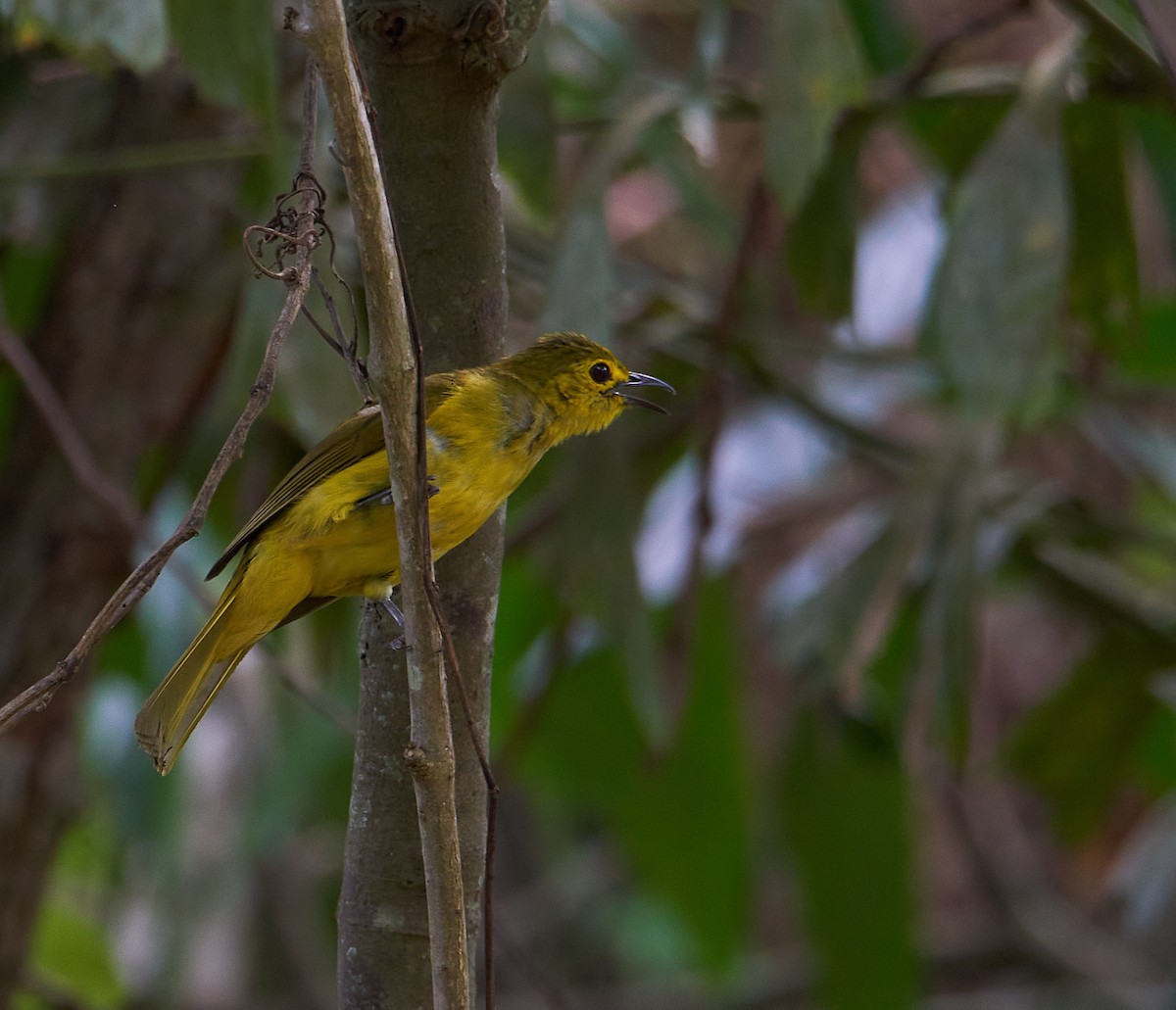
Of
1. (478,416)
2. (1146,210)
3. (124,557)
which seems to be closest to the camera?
(478,416)

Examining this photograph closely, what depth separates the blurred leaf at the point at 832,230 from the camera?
4.27m

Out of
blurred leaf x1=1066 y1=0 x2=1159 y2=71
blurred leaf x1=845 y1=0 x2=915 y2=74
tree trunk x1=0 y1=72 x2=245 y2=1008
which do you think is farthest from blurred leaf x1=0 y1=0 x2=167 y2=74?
blurred leaf x1=845 y1=0 x2=915 y2=74

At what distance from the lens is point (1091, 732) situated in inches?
215

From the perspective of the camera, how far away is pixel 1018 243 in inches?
137

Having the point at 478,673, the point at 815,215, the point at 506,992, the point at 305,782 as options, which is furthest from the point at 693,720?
the point at 506,992

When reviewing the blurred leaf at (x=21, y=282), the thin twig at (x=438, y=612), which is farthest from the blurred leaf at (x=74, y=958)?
the thin twig at (x=438, y=612)

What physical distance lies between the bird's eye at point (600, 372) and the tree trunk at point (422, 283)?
1.05 m

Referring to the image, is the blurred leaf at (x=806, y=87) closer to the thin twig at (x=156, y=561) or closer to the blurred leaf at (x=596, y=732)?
the thin twig at (x=156, y=561)

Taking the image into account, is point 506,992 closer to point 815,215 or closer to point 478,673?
point 815,215

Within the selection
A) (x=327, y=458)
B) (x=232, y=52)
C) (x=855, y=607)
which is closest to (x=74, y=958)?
(x=855, y=607)

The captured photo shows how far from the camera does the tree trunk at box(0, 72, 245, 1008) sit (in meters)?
4.09

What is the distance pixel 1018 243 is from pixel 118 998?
4.23m

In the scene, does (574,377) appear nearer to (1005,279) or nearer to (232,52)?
(232,52)

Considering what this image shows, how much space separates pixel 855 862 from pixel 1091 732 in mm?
1004
